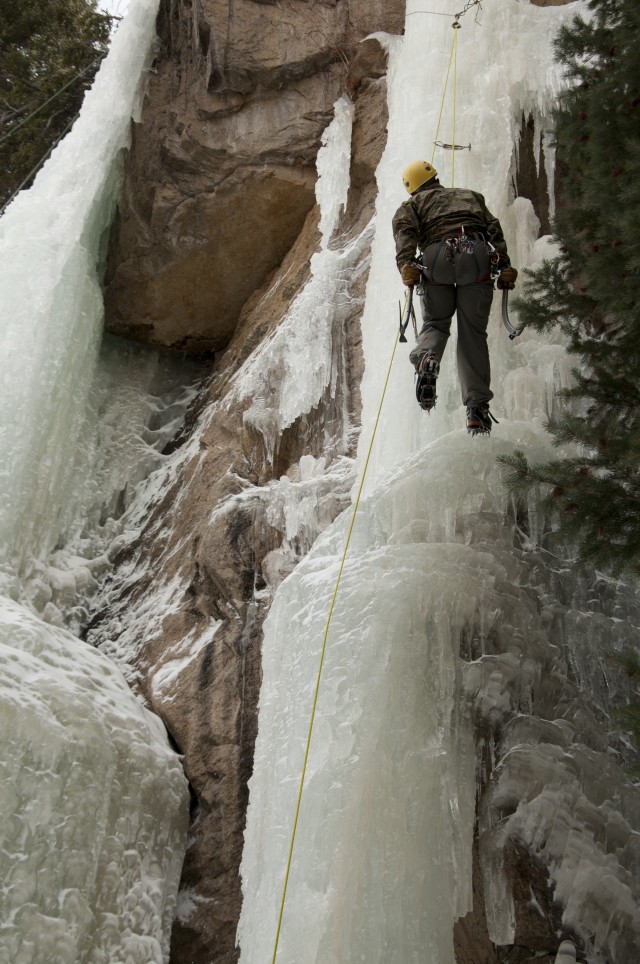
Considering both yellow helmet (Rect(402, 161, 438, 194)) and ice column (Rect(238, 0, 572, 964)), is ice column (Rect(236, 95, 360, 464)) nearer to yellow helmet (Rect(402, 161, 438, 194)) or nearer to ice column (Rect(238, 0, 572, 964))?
ice column (Rect(238, 0, 572, 964))

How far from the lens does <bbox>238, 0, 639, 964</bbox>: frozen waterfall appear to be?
158 inches

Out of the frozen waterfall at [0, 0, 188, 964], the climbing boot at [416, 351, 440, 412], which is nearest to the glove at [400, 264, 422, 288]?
the climbing boot at [416, 351, 440, 412]

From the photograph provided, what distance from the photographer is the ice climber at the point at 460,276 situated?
4816mm

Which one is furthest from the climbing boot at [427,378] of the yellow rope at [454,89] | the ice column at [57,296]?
the ice column at [57,296]

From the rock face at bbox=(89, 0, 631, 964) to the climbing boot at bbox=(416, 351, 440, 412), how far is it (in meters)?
1.19

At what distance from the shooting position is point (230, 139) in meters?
8.12

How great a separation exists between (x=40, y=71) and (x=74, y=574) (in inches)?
240

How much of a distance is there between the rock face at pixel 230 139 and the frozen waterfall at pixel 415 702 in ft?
10.4

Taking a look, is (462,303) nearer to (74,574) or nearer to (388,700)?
(388,700)

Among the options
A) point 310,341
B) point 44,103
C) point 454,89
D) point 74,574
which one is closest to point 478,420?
point 310,341

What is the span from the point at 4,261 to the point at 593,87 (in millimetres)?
4608

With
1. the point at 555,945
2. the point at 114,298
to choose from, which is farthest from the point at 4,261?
the point at 555,945

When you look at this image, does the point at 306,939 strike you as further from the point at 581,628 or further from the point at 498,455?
the point at 498,455

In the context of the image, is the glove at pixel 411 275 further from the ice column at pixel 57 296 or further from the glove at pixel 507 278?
the ice column at pixel 57 296
